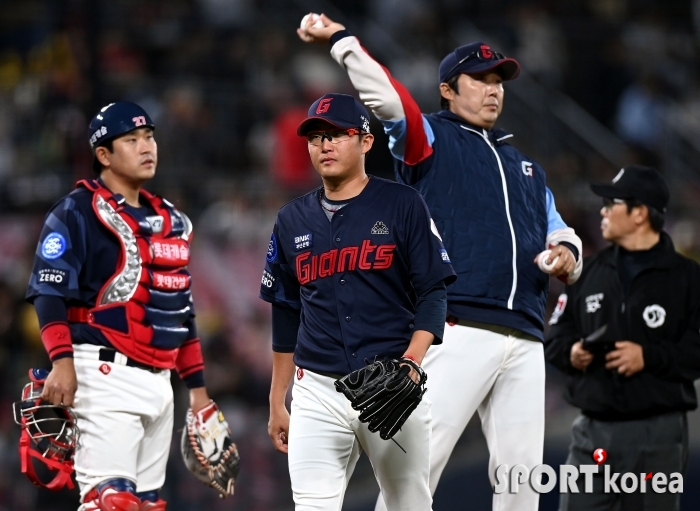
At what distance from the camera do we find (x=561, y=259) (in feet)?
16.8

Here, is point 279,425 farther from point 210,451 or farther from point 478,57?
point 478,57

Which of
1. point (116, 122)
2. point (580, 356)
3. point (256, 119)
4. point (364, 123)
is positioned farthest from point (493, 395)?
point (256, 119)

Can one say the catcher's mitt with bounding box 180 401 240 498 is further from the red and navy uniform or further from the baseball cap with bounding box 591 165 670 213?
the baseball cap with bounding box 591 165 670 213

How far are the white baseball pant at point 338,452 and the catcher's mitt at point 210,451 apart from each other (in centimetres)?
137

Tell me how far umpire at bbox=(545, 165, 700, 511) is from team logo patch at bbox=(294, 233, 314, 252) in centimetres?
196

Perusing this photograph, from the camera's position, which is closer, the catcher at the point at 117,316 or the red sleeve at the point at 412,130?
the red sleeve at the point at 412,130

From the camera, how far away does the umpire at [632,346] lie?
579 cm

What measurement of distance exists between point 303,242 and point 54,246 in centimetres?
140

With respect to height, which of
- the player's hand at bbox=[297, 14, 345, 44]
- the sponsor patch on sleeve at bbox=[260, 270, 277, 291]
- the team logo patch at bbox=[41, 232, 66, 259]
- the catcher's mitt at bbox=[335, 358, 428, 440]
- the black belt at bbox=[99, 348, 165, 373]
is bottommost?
the catcher's mitt at bbox=[335, 358, 428, 440]

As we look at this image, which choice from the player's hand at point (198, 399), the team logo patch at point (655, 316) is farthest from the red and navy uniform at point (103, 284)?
the team logo patch at point (655, 316)

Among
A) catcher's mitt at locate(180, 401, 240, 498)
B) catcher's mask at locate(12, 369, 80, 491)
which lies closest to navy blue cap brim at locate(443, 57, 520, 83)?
catcher's mitt at locate(180, 401, 240, 498)

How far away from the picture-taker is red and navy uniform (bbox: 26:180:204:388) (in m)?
5.30

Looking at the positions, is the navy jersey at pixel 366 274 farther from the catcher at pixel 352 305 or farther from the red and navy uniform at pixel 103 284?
the red and navy uniform at pixel 103 284

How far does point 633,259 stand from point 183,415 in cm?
430
